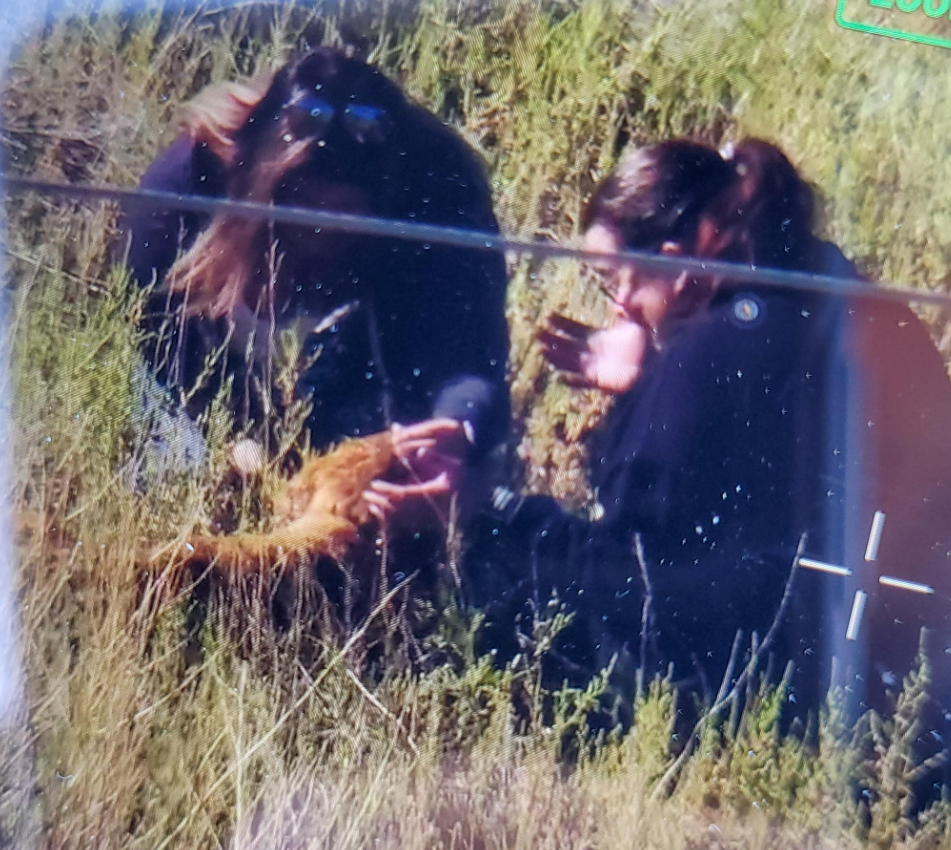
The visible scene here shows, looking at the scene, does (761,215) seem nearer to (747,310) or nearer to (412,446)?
(747,310)

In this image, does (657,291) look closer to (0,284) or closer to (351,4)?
(351,4)

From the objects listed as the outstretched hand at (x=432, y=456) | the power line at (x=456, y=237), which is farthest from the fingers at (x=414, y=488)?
the power line at (x=456, y=237)

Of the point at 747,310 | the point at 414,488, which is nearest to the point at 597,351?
the point at 747,310

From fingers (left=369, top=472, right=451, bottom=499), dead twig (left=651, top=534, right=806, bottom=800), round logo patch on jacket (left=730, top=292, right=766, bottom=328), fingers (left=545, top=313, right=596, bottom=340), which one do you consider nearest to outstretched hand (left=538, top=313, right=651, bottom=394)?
fingers (left=545, top=313, right=596, bottom=340)

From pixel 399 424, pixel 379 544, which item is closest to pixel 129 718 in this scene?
pixel 379 544

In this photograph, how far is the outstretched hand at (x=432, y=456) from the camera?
4.29 feet

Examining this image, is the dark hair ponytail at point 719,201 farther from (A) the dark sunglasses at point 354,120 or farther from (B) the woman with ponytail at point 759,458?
(A) the dark sunglasses at point 354,120

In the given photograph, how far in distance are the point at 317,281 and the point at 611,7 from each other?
1.91 feet

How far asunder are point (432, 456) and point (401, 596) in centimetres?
21

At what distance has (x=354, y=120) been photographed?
1.30 metres

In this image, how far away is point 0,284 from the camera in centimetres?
136

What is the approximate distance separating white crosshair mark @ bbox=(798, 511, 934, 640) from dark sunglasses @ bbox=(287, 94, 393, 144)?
0.88 metres

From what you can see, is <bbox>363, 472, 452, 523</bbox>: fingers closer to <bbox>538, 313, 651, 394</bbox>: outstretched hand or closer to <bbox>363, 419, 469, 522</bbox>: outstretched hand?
<bbox>363, 419, 469, 522</bbox>: outstretched hand

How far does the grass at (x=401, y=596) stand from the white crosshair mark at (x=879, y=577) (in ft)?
0.40
